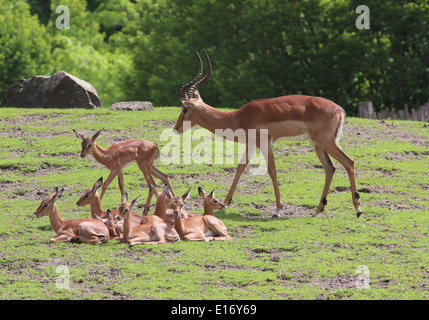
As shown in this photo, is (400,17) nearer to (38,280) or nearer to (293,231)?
(293,231)

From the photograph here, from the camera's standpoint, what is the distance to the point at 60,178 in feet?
43.4

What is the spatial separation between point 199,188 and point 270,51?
16.5 metres

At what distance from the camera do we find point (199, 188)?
10594mm

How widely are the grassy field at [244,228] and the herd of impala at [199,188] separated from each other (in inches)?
10.2

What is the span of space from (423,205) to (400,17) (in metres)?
14.1

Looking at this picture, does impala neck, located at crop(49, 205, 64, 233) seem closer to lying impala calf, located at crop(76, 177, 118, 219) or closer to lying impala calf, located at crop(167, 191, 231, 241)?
lying impala calf, located at crop(76, 177, 118, 219)

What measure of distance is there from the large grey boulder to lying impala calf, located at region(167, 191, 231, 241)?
399 inches

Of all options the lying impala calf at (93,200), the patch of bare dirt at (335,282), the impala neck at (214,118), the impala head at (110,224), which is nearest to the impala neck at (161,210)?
the lying impala calf at (93,200)

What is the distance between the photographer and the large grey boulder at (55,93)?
64.6ft

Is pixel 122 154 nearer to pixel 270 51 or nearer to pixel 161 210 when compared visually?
pixel 161 210

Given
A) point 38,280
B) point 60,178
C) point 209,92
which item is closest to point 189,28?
point 209,92

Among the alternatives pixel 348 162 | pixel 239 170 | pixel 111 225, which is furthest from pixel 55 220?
pixel 348 162

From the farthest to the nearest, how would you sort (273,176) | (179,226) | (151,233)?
(273,176) < (179,226) < (151,233)

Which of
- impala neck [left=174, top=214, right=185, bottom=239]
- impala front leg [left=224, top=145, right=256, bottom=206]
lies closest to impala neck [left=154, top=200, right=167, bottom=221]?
impala neck [left=174, top=214, right=185, bottom=239]
